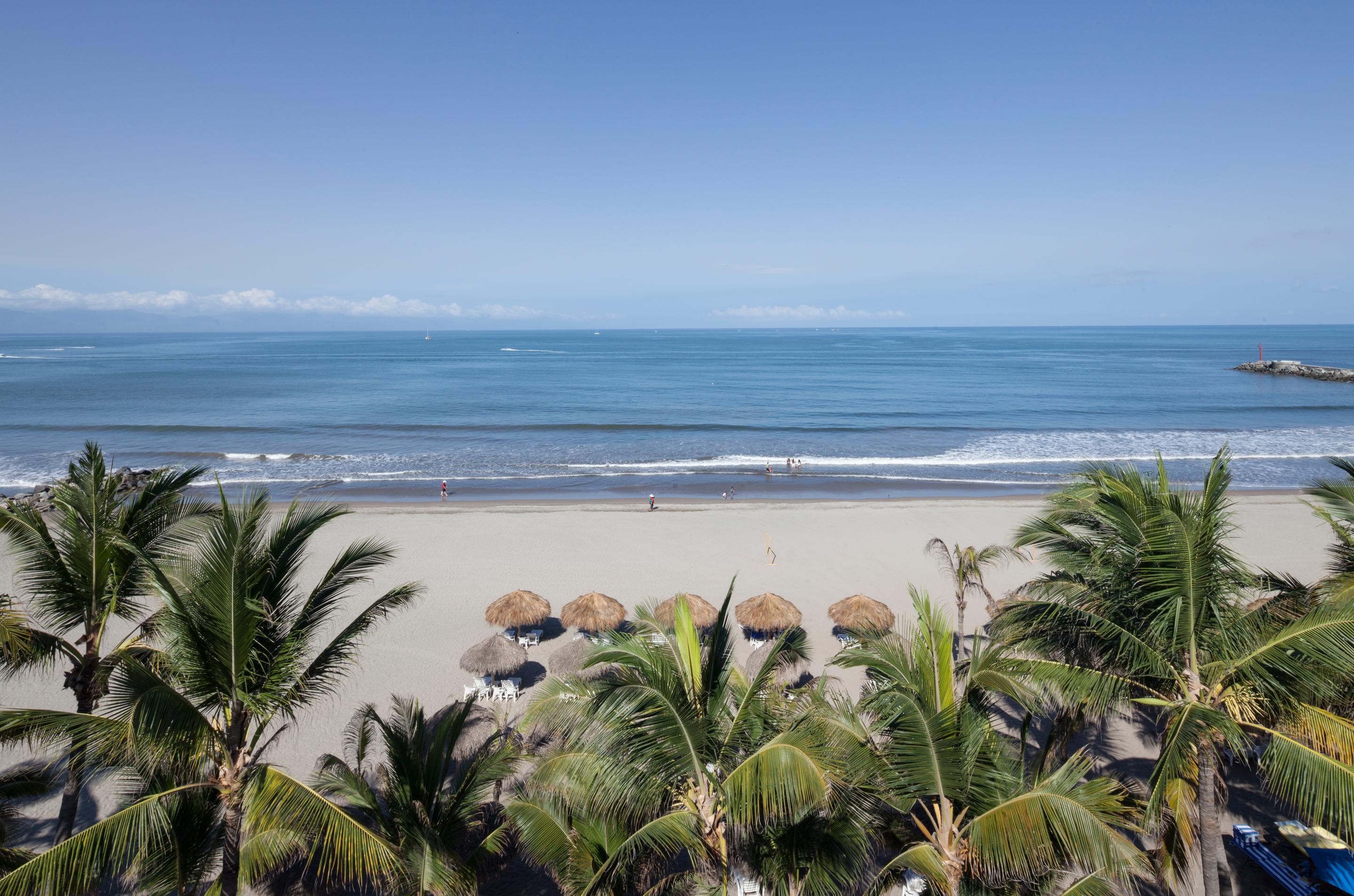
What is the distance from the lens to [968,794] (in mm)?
5367

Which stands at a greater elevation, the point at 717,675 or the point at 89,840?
the point at 717,675

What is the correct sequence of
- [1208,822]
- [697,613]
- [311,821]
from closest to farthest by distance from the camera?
[311,821] → [1208,822] → [697,613]

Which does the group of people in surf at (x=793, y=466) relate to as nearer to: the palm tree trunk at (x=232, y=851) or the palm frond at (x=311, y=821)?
the palm frond at (x=311, y=821)

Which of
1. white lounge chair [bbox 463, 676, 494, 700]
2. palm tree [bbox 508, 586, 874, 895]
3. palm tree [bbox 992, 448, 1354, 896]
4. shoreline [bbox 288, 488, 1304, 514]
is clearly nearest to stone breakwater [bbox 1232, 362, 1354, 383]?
shoreline [bbox 288, 488, 1304, 514]

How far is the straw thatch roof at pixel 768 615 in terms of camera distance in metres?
14.3

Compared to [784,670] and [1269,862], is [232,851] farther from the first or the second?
[1269,862]

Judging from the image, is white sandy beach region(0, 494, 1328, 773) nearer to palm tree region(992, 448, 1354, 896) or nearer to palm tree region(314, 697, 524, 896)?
palm tree region(314, 697, 524, 896)

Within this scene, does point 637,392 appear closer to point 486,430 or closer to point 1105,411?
point 486,430

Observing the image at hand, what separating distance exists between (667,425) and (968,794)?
4236cm

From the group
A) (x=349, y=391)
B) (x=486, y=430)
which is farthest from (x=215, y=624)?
(x=349, y=391)

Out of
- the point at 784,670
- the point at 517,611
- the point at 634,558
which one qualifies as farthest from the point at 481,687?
the point at 634,558

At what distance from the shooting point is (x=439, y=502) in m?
28.0

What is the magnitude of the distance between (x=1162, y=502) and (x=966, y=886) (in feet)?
11.2

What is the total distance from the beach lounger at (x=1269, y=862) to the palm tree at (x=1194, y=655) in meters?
2.04
